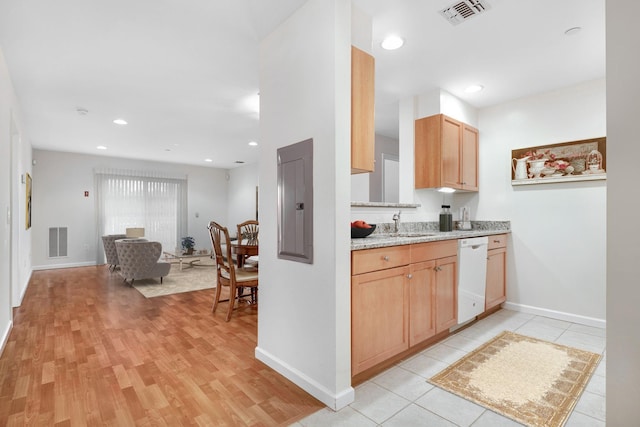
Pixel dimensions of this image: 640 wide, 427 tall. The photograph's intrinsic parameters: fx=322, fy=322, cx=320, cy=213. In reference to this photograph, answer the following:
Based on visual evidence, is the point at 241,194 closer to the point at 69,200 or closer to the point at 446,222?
the point at 69,200

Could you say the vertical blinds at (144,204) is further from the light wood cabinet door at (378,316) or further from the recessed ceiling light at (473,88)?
the light wood cabinet door at (378,316)

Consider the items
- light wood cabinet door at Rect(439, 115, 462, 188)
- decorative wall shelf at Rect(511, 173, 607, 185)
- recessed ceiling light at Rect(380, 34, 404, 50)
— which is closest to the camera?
recessed ceiling light at Rect(380, 34, 404, 50)

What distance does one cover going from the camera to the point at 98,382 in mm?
2160

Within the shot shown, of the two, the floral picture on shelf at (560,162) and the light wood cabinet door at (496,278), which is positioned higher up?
the floral picture on shelf at (560,162)

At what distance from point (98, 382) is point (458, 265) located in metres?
2.93

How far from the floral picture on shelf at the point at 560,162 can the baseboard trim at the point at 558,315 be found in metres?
1.42

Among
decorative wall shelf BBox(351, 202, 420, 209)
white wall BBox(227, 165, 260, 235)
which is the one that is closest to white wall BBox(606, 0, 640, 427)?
decorative wall shelf BBox(351, 202, 420, 209)

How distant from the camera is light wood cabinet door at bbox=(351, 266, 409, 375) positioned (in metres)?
2.01

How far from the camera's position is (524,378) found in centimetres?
219

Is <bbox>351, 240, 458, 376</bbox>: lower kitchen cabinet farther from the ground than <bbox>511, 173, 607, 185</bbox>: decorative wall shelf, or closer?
closer

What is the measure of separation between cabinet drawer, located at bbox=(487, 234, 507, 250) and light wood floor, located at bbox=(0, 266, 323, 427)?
2.58m

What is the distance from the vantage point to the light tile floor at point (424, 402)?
1.75 metres

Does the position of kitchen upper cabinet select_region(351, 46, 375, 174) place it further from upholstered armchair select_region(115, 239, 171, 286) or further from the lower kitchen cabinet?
upholstered armchair select_region(115, 239, 171, 286)

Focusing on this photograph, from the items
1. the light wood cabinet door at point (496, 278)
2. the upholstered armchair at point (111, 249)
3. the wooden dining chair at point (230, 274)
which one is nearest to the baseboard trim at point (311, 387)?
the wooden dining chair at point (230, 274)
